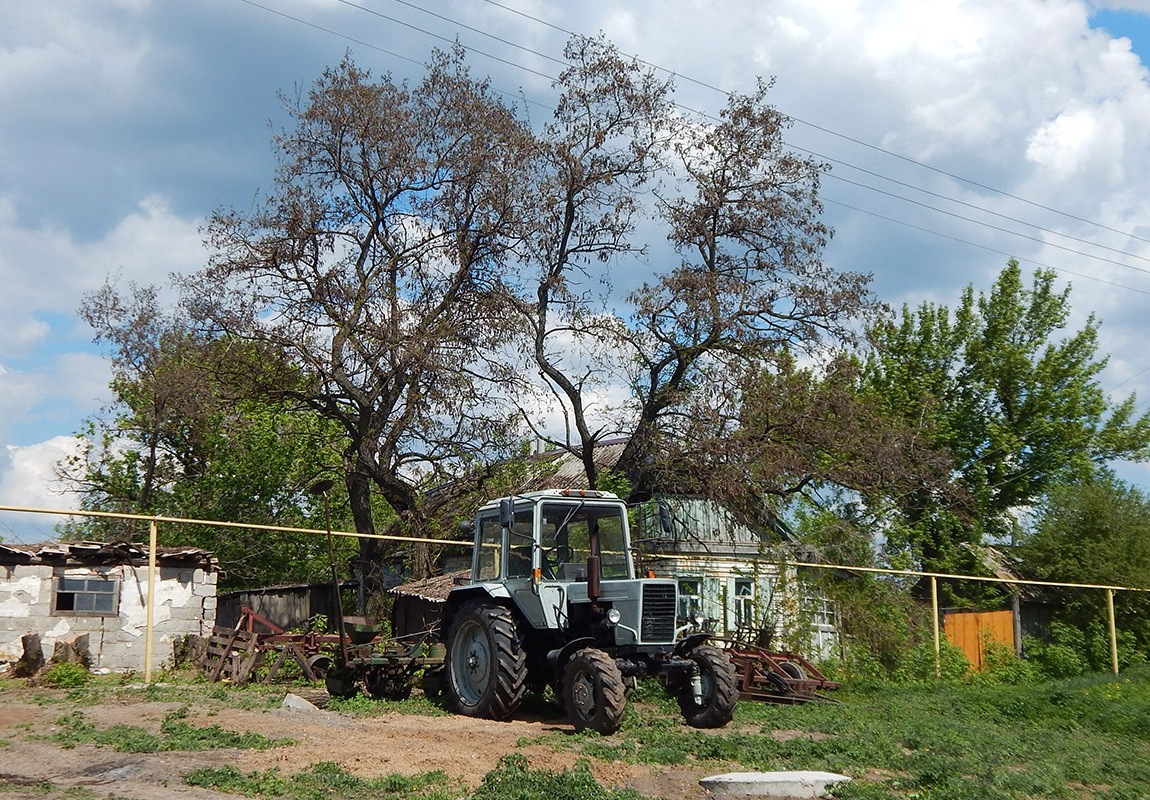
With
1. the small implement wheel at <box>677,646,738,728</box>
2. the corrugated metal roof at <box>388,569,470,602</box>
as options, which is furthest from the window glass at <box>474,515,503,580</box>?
the corrugated metal roof at <box>388,569,470,602</box>

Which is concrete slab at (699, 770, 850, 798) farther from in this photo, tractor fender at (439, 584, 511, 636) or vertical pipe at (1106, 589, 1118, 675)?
vertical pipe at (1106, 589, 1118, 675)

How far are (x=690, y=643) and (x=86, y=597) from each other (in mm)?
9138

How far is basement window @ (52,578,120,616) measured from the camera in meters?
14.9

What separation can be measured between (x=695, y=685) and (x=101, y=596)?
9.19 metres

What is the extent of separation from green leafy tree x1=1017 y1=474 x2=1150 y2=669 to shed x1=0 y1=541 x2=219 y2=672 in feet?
62.2

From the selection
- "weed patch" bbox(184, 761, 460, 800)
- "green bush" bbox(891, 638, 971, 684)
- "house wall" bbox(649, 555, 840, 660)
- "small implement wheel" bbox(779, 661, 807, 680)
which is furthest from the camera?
"green bush" bbox(891, 638, 971, 684)

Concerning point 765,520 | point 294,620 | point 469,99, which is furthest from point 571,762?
point 469,99

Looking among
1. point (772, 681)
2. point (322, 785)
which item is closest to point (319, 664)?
point (772, 681)

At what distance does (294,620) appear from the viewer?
2084cm

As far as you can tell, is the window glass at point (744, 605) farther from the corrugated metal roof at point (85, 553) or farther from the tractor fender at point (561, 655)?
the corrugated metal roof at point (85, 553)

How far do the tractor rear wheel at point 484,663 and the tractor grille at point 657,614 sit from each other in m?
1.37

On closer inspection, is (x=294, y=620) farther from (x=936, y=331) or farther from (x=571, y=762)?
(x=936, y=331)

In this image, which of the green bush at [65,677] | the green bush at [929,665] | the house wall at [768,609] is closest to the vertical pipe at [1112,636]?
the green bush at [929,665]

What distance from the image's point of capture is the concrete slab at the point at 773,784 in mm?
7422
